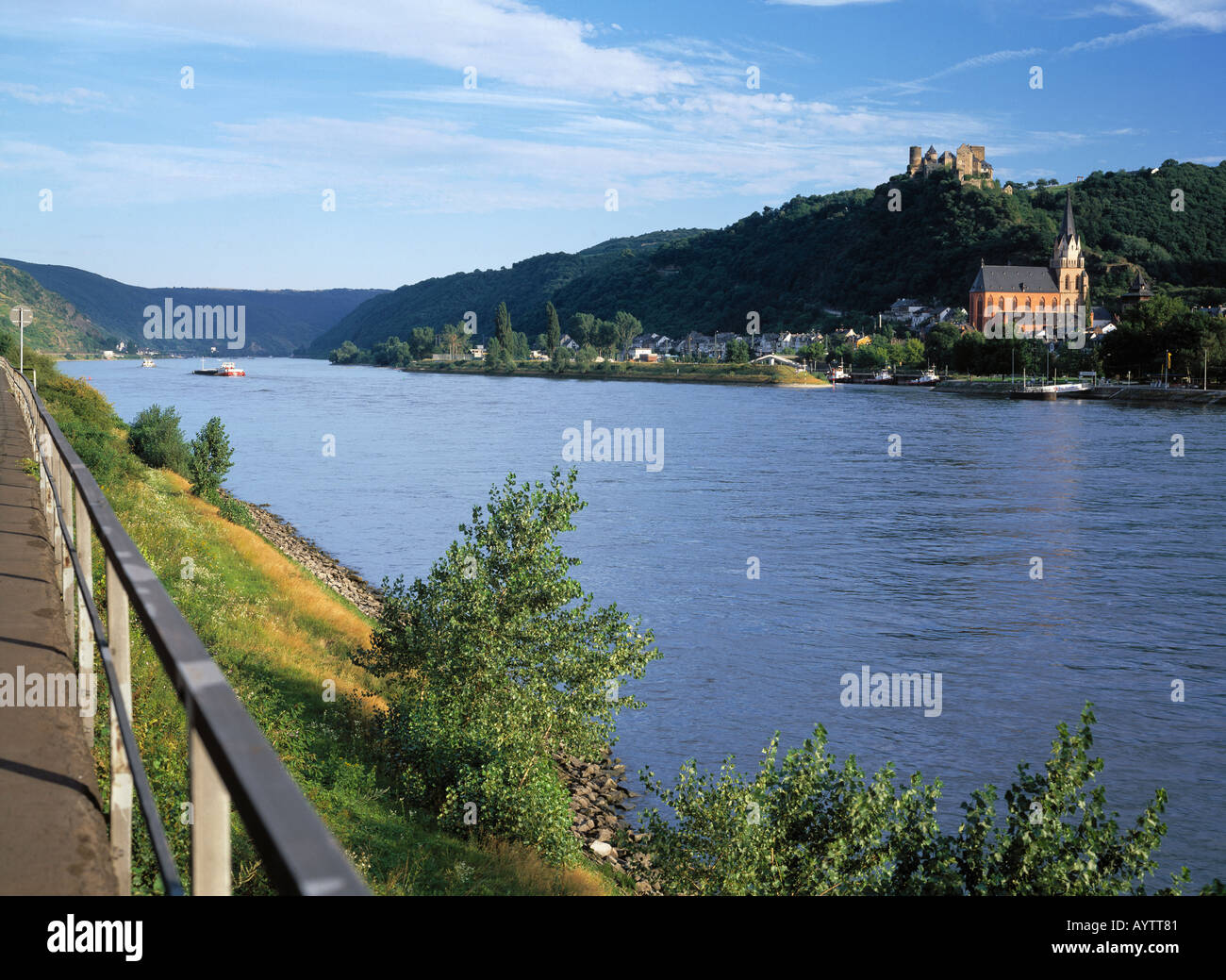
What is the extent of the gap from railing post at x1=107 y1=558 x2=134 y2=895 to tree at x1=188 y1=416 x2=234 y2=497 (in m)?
33.1

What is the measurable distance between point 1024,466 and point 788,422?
31.1 m

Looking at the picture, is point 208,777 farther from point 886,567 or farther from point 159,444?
point 159,444

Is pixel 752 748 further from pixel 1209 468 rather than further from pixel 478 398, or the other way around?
pixel 478 398

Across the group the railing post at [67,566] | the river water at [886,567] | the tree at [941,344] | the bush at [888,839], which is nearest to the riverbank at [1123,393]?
the tree at [941,344]

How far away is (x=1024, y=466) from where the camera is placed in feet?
193

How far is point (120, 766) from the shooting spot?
11.8 ft

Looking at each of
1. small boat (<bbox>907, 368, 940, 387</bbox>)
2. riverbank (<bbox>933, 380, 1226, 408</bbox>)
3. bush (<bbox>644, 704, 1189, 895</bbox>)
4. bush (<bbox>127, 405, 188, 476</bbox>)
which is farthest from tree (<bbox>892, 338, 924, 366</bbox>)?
bush (<bbox>644, 704, 1189, 895</bbox>)

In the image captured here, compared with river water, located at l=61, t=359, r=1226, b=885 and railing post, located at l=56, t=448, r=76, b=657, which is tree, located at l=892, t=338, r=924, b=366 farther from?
railing post, located at l=56, t=448, r=76, b=657

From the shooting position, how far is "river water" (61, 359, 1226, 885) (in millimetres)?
19281

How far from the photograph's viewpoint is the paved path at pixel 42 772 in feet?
12.0

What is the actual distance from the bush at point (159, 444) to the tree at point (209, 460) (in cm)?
40

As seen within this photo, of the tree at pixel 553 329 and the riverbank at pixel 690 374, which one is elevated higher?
the tree at pixel 553 329

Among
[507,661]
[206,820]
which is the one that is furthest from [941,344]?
[206,820]

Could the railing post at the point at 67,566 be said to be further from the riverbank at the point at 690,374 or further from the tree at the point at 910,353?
the tree at the point at 910,353
